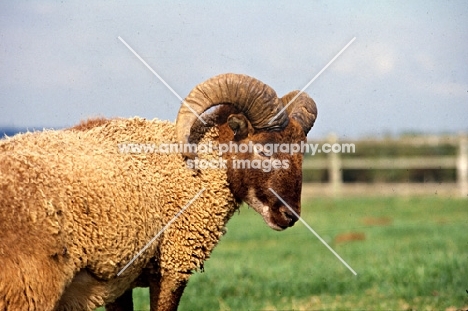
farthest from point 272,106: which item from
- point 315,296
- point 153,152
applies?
point 315,296

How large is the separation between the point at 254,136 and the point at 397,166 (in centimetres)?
2714

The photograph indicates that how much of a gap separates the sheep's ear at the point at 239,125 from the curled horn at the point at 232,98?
4.2 inches

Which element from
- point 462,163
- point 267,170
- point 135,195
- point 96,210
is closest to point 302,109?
point 267,170

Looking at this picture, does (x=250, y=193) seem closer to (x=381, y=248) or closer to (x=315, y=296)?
(x=315, y=296)

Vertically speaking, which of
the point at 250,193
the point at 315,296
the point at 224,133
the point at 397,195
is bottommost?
the point at 315,296

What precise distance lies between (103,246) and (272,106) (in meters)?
2.20

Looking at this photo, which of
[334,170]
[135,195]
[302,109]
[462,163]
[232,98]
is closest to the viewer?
[135,195]

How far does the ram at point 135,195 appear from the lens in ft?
17.3

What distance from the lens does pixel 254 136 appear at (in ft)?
23.5

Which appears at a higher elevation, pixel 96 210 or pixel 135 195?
pixel 135 195

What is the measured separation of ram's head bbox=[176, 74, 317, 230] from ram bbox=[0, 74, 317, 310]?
1 centimetres

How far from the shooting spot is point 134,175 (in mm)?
6449

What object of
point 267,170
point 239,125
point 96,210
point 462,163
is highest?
point 462,163

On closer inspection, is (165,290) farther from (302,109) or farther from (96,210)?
(302,109)
